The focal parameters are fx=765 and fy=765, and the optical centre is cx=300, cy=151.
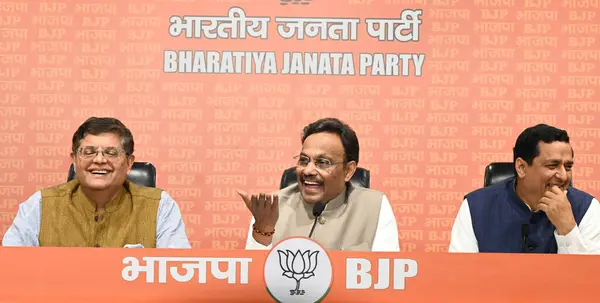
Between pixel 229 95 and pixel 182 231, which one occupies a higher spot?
pixel 229 95

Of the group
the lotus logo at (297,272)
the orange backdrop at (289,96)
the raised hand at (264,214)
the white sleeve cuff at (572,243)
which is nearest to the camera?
the lotus logo at (297,272)

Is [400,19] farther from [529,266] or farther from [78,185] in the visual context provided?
[529,266]

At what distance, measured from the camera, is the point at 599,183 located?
339cm

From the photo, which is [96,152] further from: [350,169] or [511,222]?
[511,222]

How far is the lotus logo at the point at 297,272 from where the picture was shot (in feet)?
5.69

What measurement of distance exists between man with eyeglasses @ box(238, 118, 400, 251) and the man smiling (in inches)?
10.6

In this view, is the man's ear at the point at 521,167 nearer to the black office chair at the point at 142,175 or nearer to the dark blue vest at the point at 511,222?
the dark blue vest at the point at 511,222

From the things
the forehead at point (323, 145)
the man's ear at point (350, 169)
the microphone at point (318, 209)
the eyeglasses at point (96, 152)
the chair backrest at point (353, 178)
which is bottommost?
the microphone at point (318, 209)

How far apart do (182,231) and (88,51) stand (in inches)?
49.6

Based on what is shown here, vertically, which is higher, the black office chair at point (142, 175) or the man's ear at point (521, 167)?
the man's ear at point (521, 167)

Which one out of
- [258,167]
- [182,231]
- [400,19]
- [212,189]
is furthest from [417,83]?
[182,231]

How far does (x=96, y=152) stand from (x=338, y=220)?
2.62 feet

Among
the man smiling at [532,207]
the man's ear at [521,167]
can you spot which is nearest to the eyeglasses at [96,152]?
the man smiling at [532,207]

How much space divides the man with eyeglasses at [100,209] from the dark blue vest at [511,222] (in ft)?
3.14
